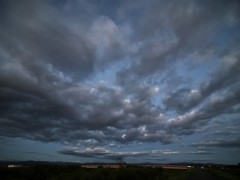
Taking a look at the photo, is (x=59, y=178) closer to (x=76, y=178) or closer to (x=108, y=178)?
(x=76, y=178)

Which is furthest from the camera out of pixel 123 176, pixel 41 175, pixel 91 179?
pixel 41 175

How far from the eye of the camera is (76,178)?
4144 cm

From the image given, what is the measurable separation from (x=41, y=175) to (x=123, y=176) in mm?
21457

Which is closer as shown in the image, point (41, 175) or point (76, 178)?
point (76, 178)

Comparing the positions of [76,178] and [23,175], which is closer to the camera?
[76,178]

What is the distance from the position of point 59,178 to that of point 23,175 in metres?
10.6

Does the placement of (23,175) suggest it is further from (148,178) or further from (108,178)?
(148,178)

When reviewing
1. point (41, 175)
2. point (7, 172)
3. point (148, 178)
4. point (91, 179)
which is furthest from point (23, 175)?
point (148, 178)

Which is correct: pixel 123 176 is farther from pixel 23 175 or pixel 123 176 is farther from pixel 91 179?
pixel 23 175

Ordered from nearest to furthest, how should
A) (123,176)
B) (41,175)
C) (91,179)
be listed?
(91,179) < (123,176) < (41,175)

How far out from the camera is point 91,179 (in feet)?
129

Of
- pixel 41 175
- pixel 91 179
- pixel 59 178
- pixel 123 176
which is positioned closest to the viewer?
pixel 91 179

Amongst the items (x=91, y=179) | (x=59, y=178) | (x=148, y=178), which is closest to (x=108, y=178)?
(x=91, y=179)

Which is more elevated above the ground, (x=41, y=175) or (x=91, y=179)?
(x=41, y=175)
